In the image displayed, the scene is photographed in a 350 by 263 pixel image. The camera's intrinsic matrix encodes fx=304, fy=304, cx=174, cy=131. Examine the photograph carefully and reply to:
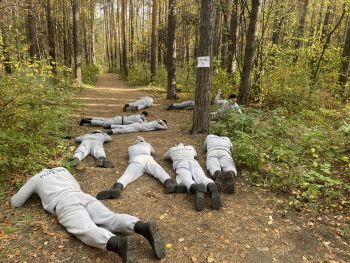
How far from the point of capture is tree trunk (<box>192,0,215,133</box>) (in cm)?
724

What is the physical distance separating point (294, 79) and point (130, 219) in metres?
9.09

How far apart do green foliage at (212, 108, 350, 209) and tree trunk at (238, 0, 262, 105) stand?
2.72 meters

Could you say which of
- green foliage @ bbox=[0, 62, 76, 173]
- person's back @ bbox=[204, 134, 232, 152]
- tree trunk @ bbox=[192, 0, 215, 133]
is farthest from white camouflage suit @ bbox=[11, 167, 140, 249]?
tree trunk @ bbox=[192, 0, 215, 133]

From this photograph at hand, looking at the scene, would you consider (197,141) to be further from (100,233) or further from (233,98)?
(100,233)

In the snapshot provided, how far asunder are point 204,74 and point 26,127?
4248 mm

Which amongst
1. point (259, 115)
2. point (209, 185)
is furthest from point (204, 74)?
point (209, 185)

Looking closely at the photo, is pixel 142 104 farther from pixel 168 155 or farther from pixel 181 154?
pixel 181 154

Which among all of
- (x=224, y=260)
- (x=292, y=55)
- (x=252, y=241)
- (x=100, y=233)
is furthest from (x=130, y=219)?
(x=292, y=55)

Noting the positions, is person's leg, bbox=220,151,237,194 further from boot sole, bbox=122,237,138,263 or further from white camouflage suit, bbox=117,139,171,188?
boot sole, bbox=122,237,138,263

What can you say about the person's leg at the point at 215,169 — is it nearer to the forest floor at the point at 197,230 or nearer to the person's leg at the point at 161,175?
the forest floor at the point at 197,230

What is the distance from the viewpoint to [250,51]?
10.0 metres

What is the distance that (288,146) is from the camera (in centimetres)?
615

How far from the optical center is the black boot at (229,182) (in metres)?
5.04

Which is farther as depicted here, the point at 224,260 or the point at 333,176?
the point at 333,176
